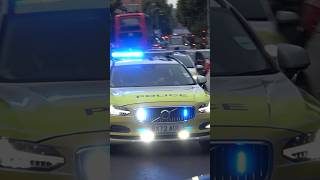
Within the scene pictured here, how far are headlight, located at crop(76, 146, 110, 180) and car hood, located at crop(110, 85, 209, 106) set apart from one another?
202mm

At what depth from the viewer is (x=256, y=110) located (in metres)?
2.05

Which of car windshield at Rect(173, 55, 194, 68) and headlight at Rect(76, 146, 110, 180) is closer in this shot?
headlight at Rect(76, 146, 110, 180)

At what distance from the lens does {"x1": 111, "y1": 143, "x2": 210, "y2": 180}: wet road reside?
2.06 m

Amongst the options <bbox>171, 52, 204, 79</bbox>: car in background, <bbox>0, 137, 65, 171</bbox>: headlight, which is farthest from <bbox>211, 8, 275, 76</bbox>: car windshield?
<bbox>0, 137, 65, 171</bbox>: headlight

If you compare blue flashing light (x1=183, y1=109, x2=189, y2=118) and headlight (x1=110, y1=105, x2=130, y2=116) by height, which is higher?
headlight (x1=110, y1=105, x2=130, y2=116)

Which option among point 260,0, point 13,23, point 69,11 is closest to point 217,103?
point 260,0

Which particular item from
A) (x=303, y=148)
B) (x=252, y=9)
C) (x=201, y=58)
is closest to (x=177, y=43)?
(x=201, y=58)

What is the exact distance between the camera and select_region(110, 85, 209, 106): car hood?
205 centimetres

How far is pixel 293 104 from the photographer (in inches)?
81.1

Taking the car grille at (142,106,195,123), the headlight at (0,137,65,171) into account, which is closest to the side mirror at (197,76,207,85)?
the car grille at (142,106,195,123)

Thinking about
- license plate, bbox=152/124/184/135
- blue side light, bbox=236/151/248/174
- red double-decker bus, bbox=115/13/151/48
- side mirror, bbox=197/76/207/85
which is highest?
red double-decker bus, bbox=115/13/151/48

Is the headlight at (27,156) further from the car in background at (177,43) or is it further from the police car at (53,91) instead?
the car in background at (177,43)

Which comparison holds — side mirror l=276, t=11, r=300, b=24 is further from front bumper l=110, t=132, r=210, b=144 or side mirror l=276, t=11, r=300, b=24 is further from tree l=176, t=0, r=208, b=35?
front bumper l=110, t=132, r=210, b=144

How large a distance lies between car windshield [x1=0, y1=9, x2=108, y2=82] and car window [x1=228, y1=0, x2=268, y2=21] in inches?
23.8
